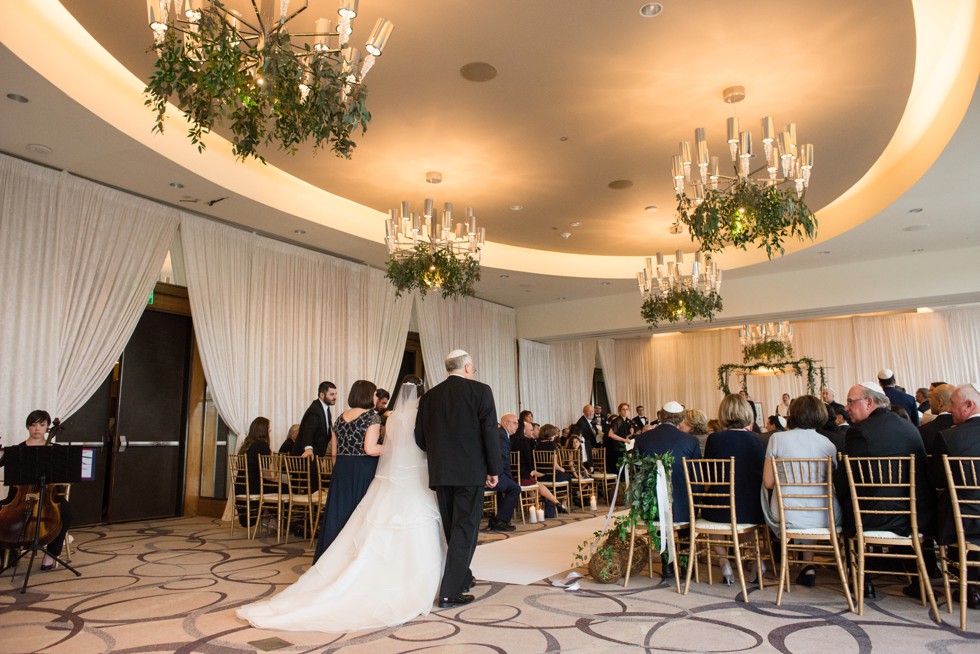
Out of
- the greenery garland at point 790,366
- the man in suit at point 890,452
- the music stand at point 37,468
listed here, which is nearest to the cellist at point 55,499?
the music stand at point 37,468

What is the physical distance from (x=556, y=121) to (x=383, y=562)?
4597 millimetres

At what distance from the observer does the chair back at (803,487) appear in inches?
173

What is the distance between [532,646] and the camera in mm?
3557

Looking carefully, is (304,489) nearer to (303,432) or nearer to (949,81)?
(303,432)

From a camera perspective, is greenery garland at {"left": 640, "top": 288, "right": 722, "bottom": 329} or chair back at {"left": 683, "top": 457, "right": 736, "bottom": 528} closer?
chair back at {"left": 683, "top": 457, "right": 736, "bottom": 528}

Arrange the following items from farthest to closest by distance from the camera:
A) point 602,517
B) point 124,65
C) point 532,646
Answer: point 602,517, point 124,65, point 532,646

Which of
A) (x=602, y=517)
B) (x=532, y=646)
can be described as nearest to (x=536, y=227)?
(x=602, y=517)

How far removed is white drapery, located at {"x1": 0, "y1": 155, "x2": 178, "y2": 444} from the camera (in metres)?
6.62

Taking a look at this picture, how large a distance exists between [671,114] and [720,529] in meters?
4.07

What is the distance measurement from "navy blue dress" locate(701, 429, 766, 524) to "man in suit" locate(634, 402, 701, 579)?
5.3 inches

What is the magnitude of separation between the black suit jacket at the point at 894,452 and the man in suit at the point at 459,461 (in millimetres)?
2385

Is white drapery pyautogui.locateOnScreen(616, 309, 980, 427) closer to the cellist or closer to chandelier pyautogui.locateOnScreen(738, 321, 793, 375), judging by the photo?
chandelier pyautogui.locateOnScreen(738, 321, 793, 375)

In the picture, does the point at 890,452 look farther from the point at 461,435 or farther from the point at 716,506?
the point at 461,435

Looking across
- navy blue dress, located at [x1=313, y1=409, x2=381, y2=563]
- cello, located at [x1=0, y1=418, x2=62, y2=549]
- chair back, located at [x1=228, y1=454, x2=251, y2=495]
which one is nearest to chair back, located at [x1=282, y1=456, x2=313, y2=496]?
chair back, located at [x1=228, y1=454, x2=251, y2=495]
